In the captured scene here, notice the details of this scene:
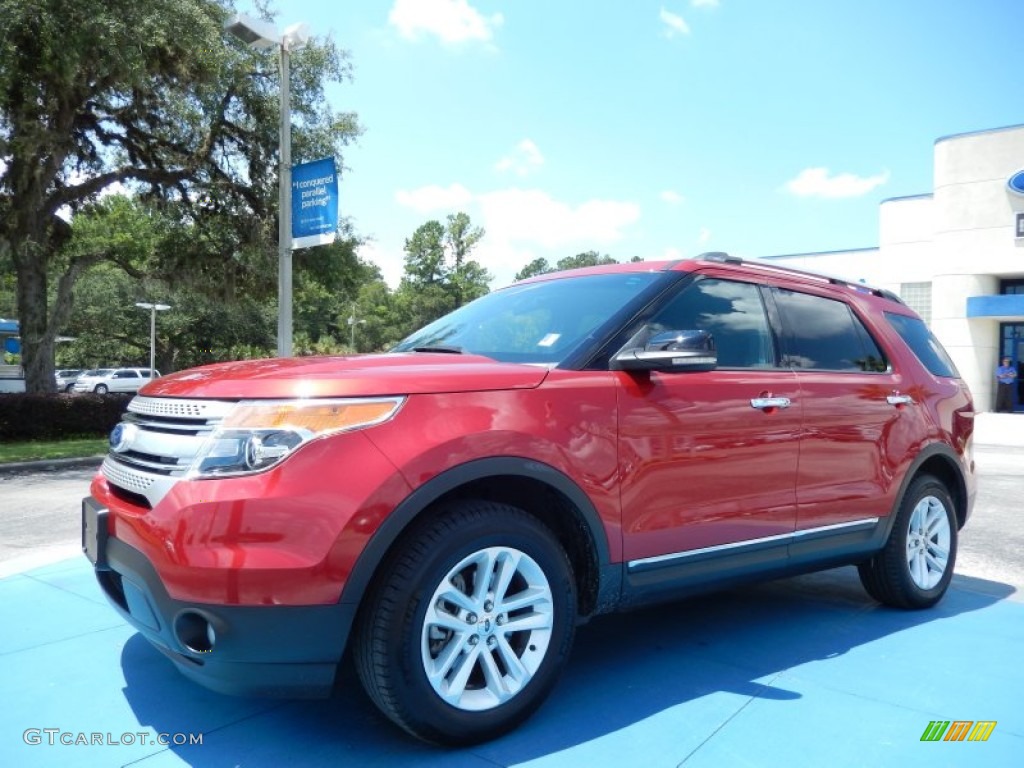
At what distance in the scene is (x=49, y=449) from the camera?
14.0 m

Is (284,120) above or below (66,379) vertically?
above

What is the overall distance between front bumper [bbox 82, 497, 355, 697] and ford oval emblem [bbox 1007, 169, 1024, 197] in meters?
29.1

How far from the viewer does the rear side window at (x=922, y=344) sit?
475cm

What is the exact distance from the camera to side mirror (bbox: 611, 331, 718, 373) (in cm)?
305

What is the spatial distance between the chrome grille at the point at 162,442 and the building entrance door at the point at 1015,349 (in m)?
29.5

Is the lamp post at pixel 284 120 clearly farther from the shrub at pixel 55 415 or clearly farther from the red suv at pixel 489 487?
the red suv at pixel 489 487

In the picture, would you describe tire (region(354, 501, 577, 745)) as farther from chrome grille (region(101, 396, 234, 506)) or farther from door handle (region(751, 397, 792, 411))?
door handle (region(751, 397, 792, 411))

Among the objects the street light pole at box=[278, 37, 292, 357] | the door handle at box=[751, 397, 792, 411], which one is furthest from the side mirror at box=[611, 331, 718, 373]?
the street light pole at box=[278, 37, 292, 357]

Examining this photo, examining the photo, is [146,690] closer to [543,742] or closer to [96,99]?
[543,742]

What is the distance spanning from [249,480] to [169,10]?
14229 mm

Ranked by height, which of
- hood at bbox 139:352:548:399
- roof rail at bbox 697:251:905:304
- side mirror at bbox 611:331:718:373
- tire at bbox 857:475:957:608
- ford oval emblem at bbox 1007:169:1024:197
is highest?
ford oval emblem at bbox 1007:169:1024:197

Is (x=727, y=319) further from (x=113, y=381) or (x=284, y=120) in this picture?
(x=113, y=381)

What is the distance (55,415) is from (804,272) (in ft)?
52.7

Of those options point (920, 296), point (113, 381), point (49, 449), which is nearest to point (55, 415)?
point (49, 449)
